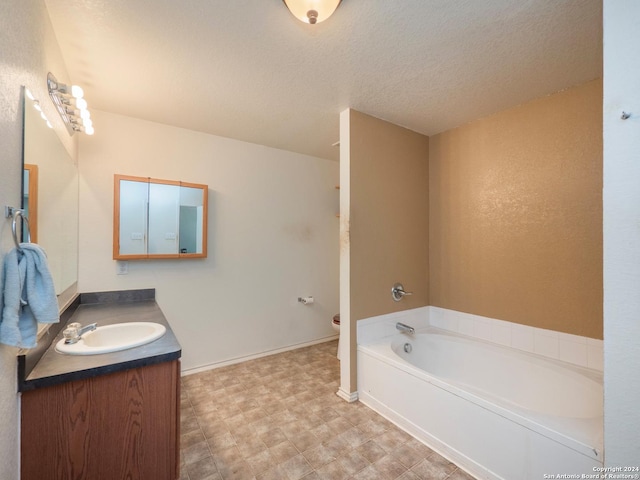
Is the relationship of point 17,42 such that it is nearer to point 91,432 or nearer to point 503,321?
point 91,432

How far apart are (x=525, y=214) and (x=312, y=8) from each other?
2071mm

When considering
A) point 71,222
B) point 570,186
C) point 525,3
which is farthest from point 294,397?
point 525,3

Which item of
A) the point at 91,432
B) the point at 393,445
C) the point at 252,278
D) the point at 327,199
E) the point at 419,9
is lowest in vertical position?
the point at 393,445

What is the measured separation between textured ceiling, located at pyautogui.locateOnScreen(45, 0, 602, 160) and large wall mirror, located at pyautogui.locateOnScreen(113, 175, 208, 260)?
59cm

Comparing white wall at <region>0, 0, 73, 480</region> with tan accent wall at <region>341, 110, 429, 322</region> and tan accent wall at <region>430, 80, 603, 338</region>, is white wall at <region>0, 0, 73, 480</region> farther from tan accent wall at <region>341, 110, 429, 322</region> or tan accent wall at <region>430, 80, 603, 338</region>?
tan accent wall at <region>430, 80, 603, 338</region>

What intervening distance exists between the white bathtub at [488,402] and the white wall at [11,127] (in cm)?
193

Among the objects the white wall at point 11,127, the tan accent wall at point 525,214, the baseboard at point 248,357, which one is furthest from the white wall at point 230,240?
the tan accent wall at point 525,214

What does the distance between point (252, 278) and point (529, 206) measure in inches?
104

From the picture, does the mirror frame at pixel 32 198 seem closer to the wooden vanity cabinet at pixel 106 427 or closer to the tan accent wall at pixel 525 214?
the wooden vanity cabinet at pixel 106 427

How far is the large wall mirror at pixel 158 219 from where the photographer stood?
91.8 inches

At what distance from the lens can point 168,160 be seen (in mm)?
2605

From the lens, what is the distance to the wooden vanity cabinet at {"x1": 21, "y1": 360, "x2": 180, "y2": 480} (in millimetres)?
1061

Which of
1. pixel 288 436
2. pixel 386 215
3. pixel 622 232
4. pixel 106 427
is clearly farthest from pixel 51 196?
pixel 622 232

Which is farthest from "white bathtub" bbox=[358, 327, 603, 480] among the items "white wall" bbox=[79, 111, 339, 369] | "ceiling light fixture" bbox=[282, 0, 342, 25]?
"ceiling light fixture" bbox=[282, 0, 342, 25]
